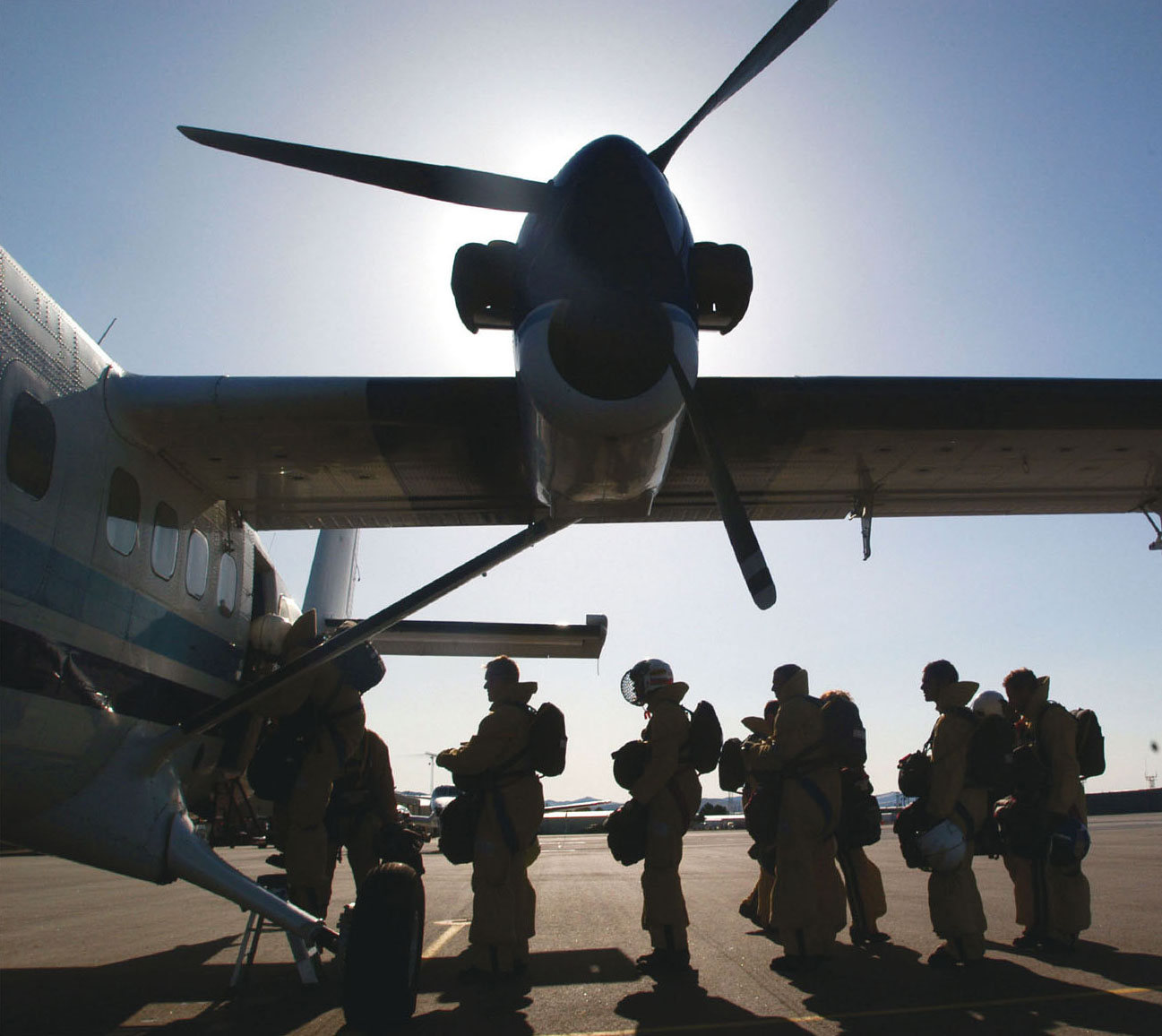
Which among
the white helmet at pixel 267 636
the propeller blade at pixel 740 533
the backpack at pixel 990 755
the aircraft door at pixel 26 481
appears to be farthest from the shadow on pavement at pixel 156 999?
the backpack at pixel 990 755

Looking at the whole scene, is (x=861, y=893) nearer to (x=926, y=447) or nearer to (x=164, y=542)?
(x=926, y=447)

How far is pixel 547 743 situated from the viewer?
538 cm

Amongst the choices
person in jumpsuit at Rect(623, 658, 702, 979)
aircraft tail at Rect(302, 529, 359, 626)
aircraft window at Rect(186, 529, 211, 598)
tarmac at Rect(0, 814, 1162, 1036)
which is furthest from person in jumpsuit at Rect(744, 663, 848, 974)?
aircraft tail at Rect(302, 529, 359, 626)

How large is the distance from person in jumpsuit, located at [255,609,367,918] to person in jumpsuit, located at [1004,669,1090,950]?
4563mm

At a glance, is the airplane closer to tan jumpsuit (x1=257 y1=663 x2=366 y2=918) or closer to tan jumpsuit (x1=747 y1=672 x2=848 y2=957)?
tan jumpsuit (x1=257 y1=663 x2=366 y2=918)

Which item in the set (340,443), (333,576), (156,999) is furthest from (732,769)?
(333,576)

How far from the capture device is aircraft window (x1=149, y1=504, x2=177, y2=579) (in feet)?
17.6

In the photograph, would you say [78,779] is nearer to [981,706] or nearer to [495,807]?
[495,807]

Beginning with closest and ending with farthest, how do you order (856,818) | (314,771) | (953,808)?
(953,808), (314,771), (856,818)

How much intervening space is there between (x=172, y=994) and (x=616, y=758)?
283 cm

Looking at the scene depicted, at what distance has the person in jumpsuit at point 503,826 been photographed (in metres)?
4.97

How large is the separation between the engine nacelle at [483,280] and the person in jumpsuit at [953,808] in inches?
142

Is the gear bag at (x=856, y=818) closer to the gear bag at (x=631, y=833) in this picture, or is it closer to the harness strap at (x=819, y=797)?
the harness strap at (x=819, y=797)

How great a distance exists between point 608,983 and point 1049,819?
10.3 ft
